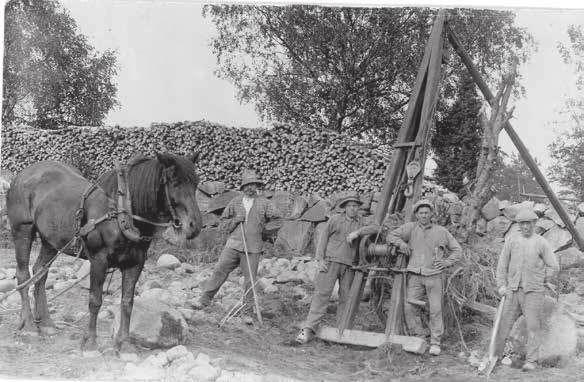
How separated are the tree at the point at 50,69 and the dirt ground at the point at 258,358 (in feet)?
9.63

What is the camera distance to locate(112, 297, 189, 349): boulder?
5648 mm

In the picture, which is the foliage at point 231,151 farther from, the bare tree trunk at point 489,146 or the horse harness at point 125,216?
the horse harness at point 125,216

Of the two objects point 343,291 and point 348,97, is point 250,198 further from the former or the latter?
point 348,97

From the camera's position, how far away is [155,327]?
5723 mm

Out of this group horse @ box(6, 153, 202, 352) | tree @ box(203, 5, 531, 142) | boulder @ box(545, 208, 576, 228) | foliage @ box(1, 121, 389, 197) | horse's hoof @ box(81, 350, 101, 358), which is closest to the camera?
horse @ box(6, 153, 202, 352)

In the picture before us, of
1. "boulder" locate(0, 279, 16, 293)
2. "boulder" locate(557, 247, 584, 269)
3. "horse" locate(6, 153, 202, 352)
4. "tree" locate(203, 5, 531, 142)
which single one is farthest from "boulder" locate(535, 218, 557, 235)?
"boulder" locate(0, 279, 16, 293)

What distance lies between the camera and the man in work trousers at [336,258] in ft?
23.1

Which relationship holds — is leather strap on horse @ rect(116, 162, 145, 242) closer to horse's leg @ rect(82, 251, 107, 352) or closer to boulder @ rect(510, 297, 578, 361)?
horse's leg @ rect(82, 251, 107, 352)

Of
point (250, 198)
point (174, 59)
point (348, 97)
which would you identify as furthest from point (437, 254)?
point (348, 97)

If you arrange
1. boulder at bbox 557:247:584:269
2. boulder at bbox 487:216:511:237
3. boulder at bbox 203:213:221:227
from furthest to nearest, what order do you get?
1. boulder at bbox 203:213:221:227
2. boulder at bbox 487:216:511:237
3. boulder at bbox 557:247:584:269

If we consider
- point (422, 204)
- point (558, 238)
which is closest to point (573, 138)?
point (558, 238)

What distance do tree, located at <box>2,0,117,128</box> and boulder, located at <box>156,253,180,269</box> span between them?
2.85 meters

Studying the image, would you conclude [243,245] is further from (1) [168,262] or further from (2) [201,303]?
(1) [168,262]

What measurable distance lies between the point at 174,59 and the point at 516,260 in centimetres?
552
